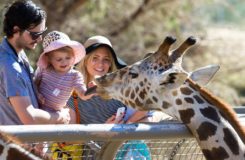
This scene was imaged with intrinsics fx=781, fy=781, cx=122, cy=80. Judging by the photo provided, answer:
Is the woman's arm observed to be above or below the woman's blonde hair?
below

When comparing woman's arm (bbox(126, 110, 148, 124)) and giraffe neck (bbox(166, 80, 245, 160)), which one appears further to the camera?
woman's arm (bbox(126, 110, 148, 124))

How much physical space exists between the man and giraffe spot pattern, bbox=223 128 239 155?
0.97 metres

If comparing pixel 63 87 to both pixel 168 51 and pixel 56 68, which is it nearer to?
pixel 56 68

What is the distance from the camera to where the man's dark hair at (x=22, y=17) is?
464 centimetres

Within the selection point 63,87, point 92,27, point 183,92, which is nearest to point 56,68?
point 63,87

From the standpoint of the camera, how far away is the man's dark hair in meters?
4.64

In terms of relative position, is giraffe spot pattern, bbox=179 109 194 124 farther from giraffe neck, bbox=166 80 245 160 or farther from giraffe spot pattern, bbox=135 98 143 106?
giraffe spot pattern, bbox=135 98 143 106

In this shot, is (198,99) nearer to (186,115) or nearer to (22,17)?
(186,115)

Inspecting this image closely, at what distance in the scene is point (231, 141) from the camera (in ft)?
14.9

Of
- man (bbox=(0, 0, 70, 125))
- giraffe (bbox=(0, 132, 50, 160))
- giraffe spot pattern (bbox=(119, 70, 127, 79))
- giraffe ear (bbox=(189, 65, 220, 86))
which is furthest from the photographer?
giraffe spot pattern (bbox=(119, 70, 127, 79))

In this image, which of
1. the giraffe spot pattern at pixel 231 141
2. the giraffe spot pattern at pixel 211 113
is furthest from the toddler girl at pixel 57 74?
the giraffe spot pattern at pixel 231 141

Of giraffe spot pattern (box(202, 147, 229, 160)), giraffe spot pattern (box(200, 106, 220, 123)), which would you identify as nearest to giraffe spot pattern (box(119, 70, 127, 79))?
giraffe spot pattern (box(200, 106, 220, 123))

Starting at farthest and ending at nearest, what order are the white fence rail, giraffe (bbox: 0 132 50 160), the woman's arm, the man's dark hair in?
the woman's arm, the man's dark hair, the white fence rail, giraffe (bbox: 0 132 50 160)

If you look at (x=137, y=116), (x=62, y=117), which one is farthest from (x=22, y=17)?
(x=137, y=116)
